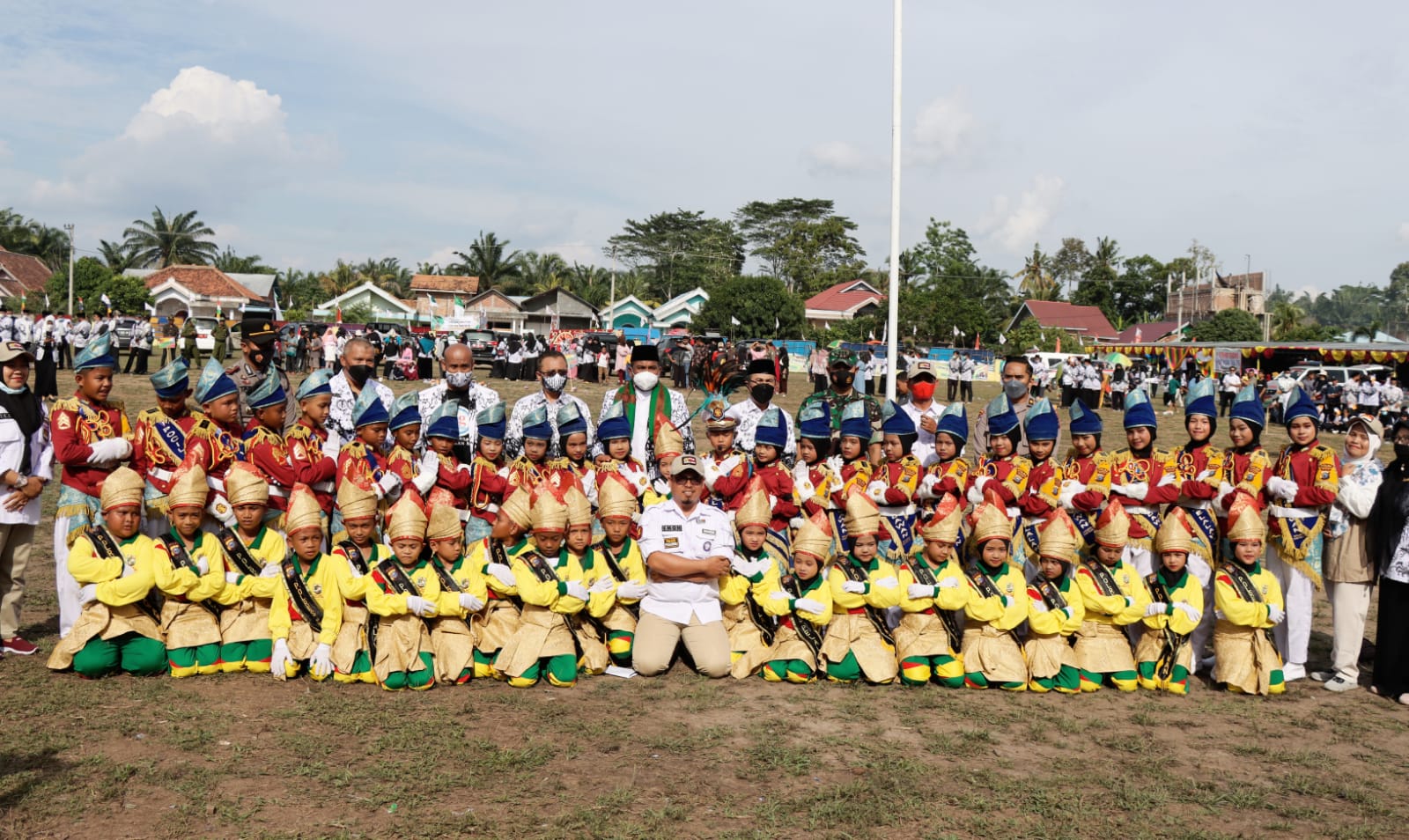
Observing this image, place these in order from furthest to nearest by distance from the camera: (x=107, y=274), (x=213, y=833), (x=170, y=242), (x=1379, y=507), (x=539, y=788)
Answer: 1. (x=170, y=242)
2. (x=107, y=274)
3. (x=1379, y=507)
4. (x=539, y=788)
5. (x=213, y=833)

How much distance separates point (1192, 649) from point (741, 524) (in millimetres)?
3025

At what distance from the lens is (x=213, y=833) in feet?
14.0

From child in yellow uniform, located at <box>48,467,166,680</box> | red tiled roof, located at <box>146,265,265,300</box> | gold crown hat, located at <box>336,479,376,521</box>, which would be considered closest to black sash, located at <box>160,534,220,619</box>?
child in yellow uniform, located at <box>48,467,166,680</box>

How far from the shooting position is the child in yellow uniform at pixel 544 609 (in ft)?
20.5

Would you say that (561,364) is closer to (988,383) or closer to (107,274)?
(988,383)

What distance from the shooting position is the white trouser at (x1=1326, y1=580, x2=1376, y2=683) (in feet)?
21.4

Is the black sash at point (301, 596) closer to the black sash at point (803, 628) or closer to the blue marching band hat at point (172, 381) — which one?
the blue marching band hat at point (172, 381)

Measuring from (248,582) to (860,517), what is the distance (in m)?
3.76

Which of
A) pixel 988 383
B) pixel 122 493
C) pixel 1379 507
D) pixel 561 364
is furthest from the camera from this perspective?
pixel 988 383

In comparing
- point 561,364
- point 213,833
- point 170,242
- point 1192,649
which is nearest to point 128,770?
point 213,833

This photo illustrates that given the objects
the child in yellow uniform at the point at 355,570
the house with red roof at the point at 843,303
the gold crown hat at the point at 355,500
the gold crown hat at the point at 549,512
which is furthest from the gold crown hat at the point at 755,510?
the house with red roof at the point at 843,303

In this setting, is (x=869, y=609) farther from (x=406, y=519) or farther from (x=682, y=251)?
(x=682, y=251)

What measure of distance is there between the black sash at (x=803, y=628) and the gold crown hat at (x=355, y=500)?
2.67 metres

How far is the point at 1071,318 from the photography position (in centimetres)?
7219
